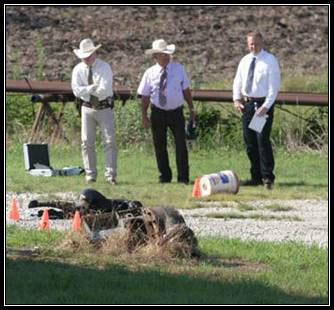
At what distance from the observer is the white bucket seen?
1586 cm

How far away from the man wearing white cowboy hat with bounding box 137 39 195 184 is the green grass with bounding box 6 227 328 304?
21.1 feet

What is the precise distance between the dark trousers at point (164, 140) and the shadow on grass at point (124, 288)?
7902 millimetres

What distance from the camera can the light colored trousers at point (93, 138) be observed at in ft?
57.2

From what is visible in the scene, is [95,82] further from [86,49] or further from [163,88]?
[163,88]

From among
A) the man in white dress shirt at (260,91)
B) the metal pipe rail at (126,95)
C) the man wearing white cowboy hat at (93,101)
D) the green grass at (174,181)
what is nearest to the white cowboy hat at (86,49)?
the man wearing white cowboy hat at (93,101)

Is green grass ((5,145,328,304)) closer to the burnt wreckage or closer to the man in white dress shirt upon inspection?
the burnt wreckage

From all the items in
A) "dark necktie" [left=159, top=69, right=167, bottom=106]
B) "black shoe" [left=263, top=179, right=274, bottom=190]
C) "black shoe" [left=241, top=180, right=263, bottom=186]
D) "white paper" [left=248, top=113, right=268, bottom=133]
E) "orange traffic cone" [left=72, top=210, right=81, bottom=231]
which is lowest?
"black shoe" [left=241, top=180, right=263, bottom=186]

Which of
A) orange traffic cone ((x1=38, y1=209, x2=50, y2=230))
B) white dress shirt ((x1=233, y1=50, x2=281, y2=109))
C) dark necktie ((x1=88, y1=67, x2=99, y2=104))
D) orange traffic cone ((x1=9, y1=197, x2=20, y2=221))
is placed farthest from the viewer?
dark necktie ((x1=88, y1=67, x2=99, y2=104))

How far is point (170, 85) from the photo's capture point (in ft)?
57.3

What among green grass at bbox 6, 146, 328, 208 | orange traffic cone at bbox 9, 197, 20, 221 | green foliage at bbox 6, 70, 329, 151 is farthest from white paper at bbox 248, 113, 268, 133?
orange traffic cone at bbox 9, 197, 20, 221

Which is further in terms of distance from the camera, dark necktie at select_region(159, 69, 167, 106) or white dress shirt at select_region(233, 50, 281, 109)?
dark necktie at select_region(159, 69, 167, 106)

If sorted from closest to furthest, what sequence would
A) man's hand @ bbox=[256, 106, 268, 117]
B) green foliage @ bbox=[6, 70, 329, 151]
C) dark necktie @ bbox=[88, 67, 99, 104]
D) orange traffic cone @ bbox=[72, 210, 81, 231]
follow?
orange traffic cone @ bbox=[72, 210, 81, 231], man's hand @ bbox=[256, 106, 268, 117], dark necktie @ bbox=[88, 67, 99, 104], green foliage @ bbox=[6, 70, 329, 151]

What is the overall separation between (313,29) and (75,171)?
18.5 m

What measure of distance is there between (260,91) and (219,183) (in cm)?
159
